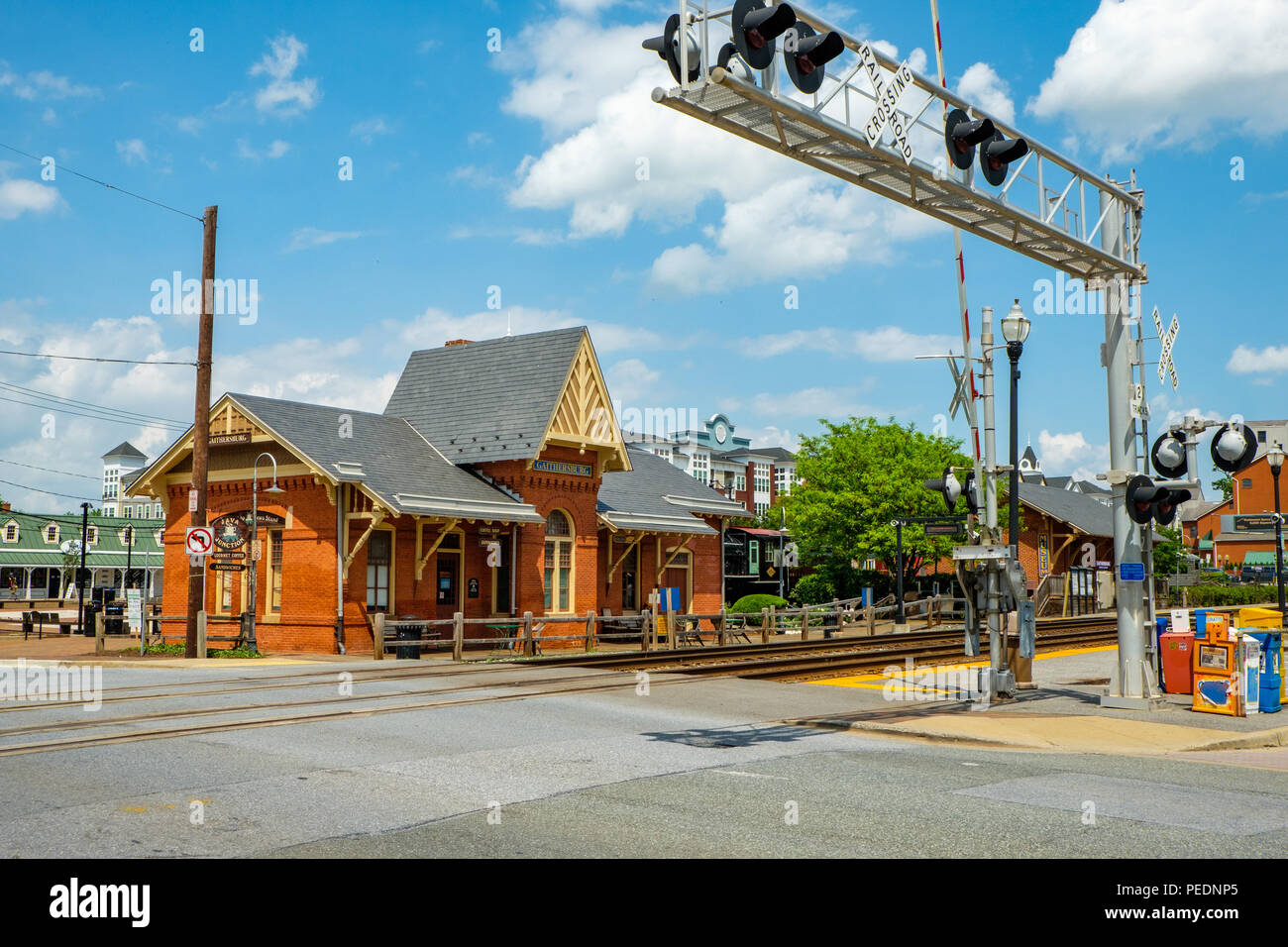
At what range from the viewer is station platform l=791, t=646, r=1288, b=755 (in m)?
13.0

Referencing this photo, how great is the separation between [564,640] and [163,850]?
81.1 feet

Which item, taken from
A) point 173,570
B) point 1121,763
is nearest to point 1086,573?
point 173,570

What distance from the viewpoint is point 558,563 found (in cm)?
3238

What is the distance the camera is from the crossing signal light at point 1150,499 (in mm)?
15609

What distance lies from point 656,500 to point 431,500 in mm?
12320

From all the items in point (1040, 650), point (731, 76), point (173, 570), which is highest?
point (731, 76)

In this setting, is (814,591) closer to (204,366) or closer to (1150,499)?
(204,366)

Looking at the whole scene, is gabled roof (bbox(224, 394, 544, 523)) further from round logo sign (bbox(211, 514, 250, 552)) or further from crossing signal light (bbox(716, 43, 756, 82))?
crossing signal light (bbox(716, 43, 756, 82))

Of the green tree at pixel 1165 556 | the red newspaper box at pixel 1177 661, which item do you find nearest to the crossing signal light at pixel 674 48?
the red newspaper box at pixel 1177 661

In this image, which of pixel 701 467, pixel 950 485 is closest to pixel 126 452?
pixel 701 467

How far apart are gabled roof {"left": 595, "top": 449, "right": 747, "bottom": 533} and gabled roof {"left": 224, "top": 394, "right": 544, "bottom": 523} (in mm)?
5062

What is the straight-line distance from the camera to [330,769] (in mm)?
10125
